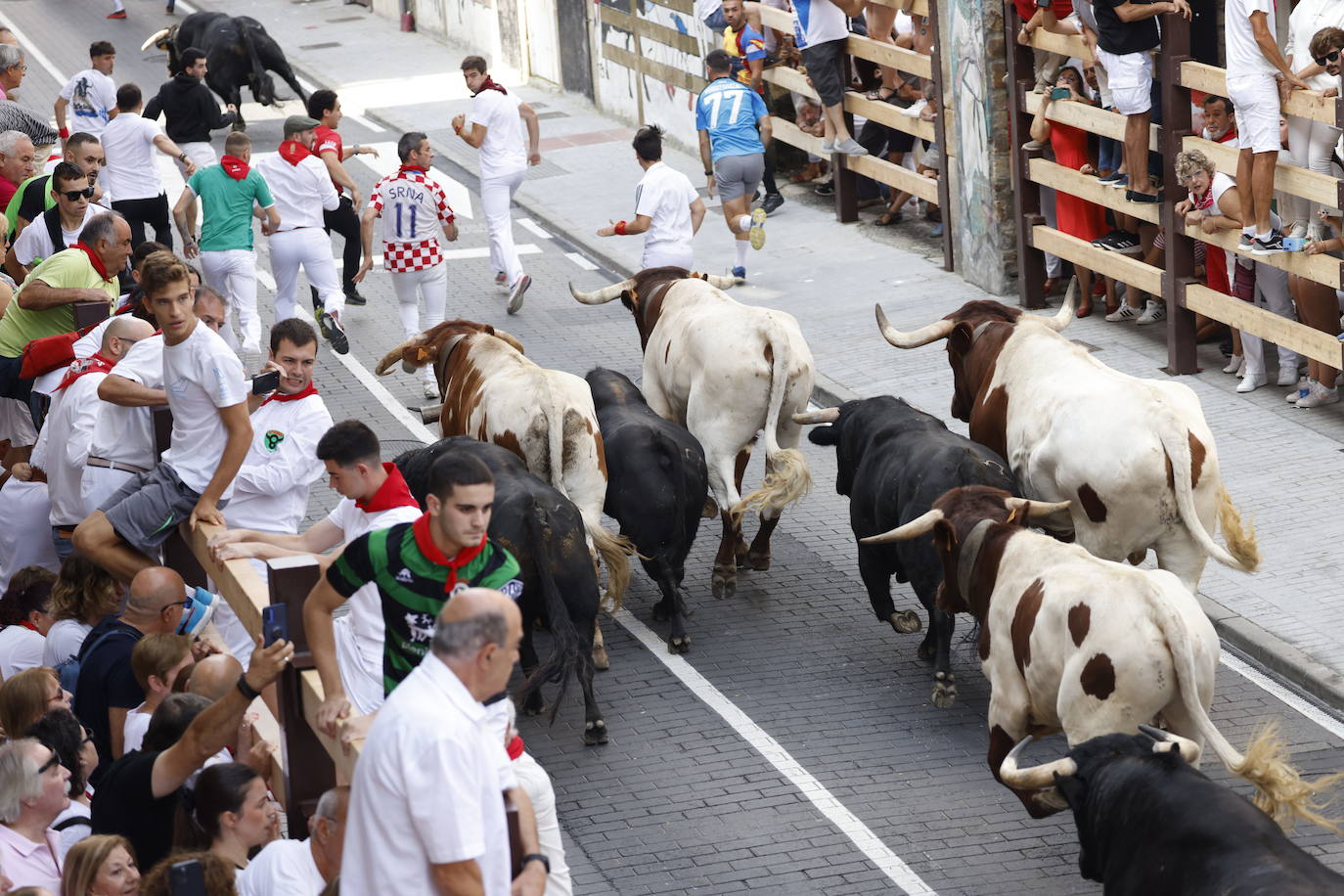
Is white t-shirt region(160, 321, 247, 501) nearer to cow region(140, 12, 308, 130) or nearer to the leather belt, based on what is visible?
the leather belt

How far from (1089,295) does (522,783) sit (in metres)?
11.0

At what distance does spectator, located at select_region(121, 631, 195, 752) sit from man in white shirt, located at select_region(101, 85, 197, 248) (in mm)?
11001

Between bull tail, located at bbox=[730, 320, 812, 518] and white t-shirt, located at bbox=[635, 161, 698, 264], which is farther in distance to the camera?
white t-shirt, located at bbox=[635, 161, 698, 264]

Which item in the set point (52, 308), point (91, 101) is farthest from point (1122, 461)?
point (91, 101)

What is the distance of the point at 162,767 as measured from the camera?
6062 mm

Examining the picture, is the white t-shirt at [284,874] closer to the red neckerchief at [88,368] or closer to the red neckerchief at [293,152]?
the red neckerchief at [88,368]

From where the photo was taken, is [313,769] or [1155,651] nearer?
[313,769]

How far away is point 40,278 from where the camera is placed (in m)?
10.4

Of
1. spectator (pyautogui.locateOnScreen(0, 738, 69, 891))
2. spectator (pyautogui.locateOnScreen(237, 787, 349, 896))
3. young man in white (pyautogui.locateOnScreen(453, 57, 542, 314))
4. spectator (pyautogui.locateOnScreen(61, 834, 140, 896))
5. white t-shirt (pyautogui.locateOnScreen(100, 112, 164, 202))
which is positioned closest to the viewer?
spectator (pyautogui.locateOnScreen(237, 787, 349, 896))

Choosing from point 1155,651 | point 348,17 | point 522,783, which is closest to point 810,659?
point 1155,651

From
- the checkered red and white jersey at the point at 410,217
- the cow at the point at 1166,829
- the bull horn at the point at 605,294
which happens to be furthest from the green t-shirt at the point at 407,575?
the checkered red and white jersey at the point at 410,217

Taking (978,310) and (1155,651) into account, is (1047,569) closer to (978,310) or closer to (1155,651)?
(1155,651)

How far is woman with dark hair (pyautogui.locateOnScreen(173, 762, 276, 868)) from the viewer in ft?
19.1

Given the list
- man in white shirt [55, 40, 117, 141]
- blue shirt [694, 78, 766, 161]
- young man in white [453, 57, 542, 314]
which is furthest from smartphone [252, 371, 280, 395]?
man in white shirt [55, 40, 117, 141]
